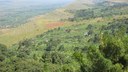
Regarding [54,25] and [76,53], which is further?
[54,25]

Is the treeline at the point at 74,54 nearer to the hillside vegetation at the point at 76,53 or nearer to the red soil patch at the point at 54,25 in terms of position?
the hillside vegetation at the point at 76,53

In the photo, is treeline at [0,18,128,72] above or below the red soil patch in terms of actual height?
above

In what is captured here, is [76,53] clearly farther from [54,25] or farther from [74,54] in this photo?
[54,25]

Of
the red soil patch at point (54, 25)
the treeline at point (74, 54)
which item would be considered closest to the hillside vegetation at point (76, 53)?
the treeline at point (74, 54)

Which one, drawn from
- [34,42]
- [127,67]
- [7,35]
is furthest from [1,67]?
[7,35]

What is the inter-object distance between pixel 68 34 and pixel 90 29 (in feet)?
31.0

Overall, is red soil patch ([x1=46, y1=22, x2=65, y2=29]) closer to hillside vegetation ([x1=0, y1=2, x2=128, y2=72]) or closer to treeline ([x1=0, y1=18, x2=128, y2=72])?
hillside vegetation ([x1=0, y1=2, x2=128, y2=72])

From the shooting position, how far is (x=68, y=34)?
453ft

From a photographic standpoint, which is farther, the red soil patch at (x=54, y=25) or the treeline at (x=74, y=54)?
the red soil patch at (x=54, y=25)

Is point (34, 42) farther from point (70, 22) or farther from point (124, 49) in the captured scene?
point (124, 49)

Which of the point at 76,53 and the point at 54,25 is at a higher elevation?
the point at 76,53

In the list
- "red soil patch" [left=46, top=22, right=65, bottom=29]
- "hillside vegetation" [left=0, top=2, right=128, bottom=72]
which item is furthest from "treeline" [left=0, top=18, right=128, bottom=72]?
"red soil patch" [left=46, top=22, right=65, bottom=29]

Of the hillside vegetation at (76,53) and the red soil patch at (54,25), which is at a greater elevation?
Result: the hillside vegetation at (76,53)

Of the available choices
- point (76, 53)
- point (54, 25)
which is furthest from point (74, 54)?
point (54, 25)
